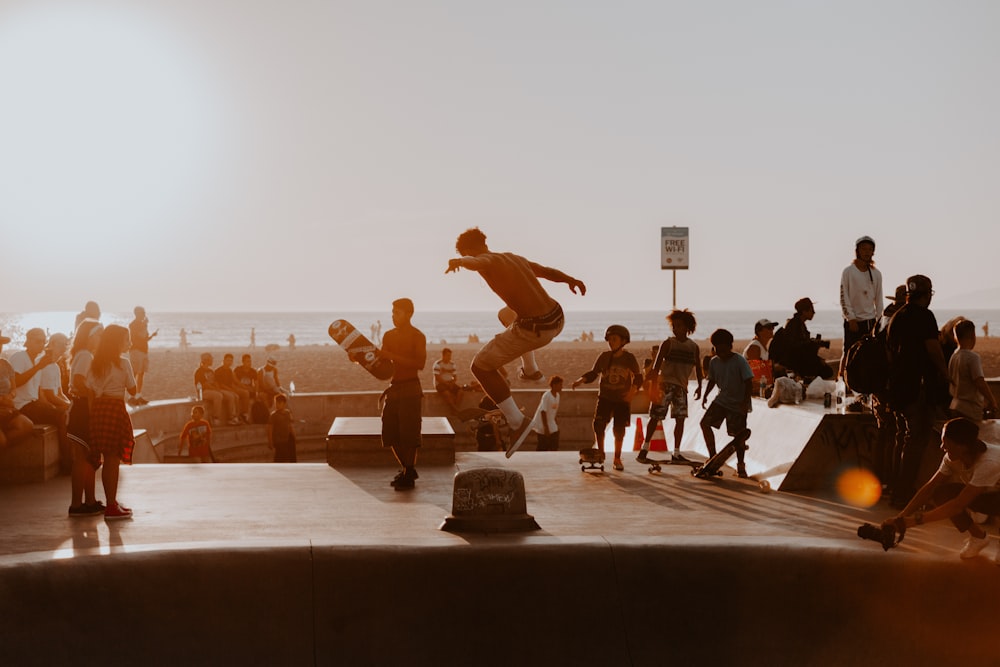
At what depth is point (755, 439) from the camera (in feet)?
44.1

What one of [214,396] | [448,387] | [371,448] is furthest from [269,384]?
[371,448]

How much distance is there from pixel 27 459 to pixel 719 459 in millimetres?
8098

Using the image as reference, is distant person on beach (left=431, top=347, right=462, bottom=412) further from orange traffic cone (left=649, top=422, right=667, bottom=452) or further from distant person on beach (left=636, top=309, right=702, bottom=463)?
distant person on beach (left=636, top=309, right=702, bottom=463)

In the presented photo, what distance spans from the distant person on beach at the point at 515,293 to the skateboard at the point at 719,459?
13.6 ft

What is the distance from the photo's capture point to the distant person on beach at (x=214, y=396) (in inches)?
765

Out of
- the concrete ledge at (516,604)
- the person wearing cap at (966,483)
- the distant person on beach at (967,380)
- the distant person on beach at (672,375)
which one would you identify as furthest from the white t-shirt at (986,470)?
the distant person on beach at (672,375)

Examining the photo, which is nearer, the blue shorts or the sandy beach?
the blue shorts

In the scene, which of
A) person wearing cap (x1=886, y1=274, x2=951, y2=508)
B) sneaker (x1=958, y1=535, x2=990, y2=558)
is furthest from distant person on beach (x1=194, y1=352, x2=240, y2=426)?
sneaker (x1=958, y1=535, x2=990, y2=558)

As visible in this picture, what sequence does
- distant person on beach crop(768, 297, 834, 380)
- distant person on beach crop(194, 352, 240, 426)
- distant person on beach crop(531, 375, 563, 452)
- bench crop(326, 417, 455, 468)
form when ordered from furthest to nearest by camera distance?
distant person on beach crop(194, 352, 240, 426), distant person on beach crop(531, 375, 563, 452), distant person on beach crop(768, 297, 834, 380), bench crop(326, 417, 455, 468)

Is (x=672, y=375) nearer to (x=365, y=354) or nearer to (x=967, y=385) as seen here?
(x=365, y=354)

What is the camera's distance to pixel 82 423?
9523mm

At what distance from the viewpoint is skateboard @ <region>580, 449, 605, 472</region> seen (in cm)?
1281

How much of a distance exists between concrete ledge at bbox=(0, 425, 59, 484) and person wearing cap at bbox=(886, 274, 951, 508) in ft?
30.6

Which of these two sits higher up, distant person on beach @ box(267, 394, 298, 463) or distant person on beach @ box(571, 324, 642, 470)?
distant person on beach @ box(571, 324, 642, 470)
